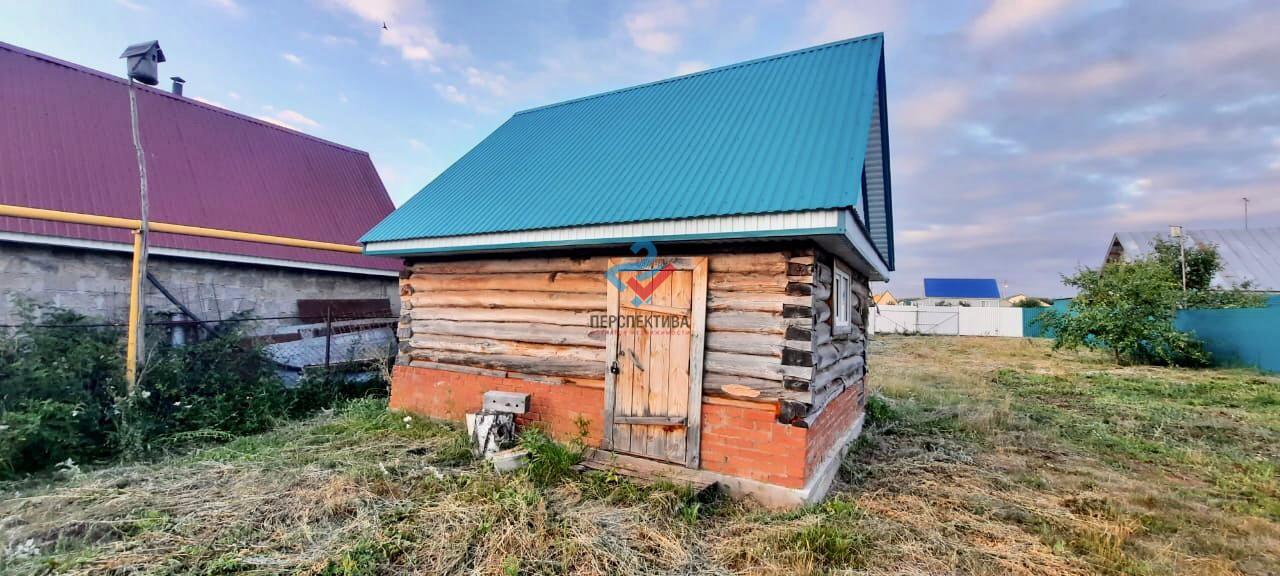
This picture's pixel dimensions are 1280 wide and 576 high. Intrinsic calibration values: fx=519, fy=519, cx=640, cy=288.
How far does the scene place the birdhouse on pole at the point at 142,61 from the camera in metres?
6.43

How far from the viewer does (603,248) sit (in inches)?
228

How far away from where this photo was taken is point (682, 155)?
19.8ft

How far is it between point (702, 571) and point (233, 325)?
8.68 m

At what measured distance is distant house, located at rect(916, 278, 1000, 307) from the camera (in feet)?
A: 180

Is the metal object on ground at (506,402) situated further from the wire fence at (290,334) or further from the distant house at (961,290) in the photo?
the distant house at (961,290)

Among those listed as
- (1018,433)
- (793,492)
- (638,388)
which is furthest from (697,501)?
(1018,433)

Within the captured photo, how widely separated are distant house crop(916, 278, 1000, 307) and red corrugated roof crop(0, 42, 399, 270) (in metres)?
56.1

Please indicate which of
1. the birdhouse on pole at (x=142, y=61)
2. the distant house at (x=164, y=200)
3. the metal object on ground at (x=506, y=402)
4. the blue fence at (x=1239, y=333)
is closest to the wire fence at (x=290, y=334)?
the distant house at (x=164, y=200)

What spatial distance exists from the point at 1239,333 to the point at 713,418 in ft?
65.8

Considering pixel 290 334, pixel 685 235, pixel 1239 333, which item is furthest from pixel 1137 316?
pixel 290 334

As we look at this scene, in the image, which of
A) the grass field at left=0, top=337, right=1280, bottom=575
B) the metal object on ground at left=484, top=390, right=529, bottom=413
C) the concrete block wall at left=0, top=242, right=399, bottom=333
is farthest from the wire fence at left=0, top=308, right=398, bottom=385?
the metal object on ground at left=484, top=390, right=529, bottom=413

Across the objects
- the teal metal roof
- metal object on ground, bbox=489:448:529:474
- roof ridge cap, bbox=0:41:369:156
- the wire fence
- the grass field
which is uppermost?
roof ridge cap, bbox=0:41:369:156

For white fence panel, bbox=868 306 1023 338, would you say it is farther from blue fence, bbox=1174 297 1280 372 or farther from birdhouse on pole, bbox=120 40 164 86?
birdhouse on pole, bbox=120 40 164 86

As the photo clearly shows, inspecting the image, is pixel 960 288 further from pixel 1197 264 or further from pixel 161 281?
pixel 161 281
